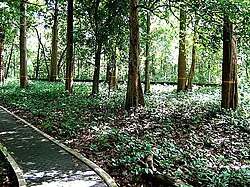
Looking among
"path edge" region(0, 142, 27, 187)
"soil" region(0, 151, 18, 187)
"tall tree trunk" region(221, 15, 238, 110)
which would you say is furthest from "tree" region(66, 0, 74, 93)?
"soil" region(0, 151, 18, 187)

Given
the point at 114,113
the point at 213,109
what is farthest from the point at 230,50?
the point at 114,113

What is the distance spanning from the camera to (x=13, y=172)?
4.93m

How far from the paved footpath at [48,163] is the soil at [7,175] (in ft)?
0.59

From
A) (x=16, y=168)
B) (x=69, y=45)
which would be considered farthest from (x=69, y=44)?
(x=16, y=168)

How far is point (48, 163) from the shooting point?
17.6 ft

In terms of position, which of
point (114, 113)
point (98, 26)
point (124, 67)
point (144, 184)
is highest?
point (98, 26)

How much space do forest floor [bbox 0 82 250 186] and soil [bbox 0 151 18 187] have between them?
5.17 feet

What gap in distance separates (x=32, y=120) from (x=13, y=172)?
4498mm

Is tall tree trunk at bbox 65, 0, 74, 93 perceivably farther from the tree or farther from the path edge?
the path edge

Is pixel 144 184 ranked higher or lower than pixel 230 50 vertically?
lower

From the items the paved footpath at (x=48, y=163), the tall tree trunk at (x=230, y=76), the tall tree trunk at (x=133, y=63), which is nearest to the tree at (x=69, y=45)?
the tall tree trunk at (x=133, y=63)

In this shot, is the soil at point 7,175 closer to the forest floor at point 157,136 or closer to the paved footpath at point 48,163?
the paved footpath at point 48,163

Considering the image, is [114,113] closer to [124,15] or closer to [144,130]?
[144,130]

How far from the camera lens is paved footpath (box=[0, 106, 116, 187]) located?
4592mm
